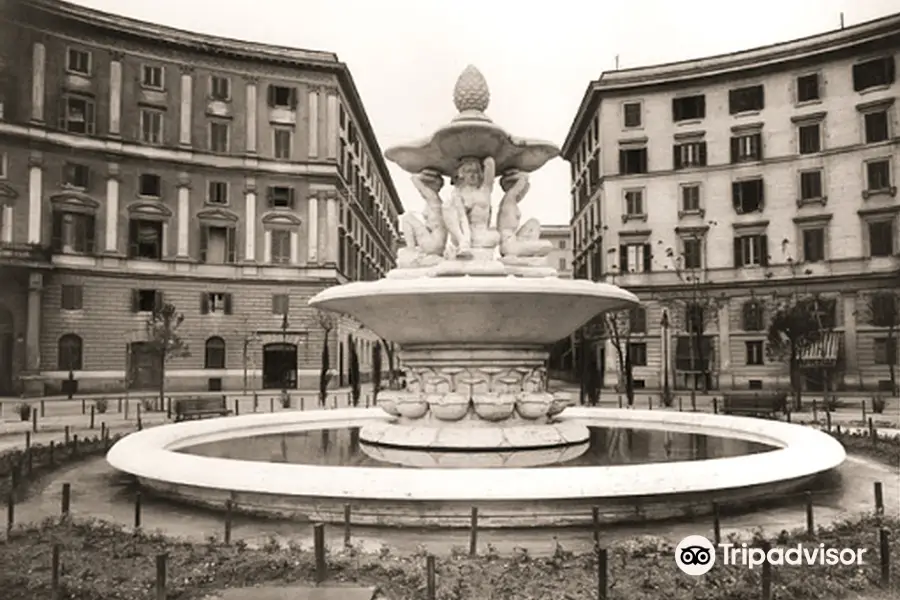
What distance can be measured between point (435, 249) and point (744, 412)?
1293cm

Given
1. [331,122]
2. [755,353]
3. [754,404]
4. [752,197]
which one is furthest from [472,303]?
[331,122]

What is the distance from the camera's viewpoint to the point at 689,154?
47.0m

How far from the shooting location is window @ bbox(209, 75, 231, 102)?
45.1 meters

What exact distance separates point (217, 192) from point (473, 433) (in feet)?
128

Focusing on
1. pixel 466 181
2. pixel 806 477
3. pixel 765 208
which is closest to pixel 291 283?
pixel 765 208

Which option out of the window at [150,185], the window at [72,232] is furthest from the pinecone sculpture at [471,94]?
the window at [150,185]

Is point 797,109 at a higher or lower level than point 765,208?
higher

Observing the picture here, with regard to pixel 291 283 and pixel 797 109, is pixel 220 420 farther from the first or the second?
pixel 797 109

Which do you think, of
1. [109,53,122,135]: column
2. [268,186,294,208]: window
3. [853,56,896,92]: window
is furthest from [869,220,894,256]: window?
[109,53,122,135]: column

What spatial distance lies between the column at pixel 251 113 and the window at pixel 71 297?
40.7 feet

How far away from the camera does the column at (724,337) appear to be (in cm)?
4400

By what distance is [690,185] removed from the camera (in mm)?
46812

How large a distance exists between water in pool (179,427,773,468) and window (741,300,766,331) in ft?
104

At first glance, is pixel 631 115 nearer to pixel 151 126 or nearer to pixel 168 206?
pixel 168 206
